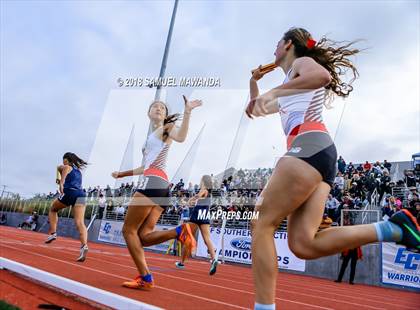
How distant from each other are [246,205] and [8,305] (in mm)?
13044

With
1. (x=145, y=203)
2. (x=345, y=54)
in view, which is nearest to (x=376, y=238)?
(x=345, y=54)

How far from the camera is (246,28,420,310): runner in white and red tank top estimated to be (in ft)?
7.47

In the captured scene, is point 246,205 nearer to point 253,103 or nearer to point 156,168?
point 156,168

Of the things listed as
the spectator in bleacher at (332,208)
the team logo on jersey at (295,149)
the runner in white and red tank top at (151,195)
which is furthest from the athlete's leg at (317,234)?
the spectator in bleacher at (332,208)

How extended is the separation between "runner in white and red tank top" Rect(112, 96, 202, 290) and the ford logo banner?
10167 millimetres

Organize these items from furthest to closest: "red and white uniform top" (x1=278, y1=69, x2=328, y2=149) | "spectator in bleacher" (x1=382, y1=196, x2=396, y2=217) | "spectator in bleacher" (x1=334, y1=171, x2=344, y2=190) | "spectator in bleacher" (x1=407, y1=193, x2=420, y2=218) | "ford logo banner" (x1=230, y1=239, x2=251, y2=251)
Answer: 1. "spectator in bleacher" (x1=334, y1=171, x2=344, y2=190)
2. "ford logo banner" (x1=230, y1=239, x2=251, y2=251)
3. "spectator in bleacher" (x1=382, y1=196, x2=396, y2=217)
4. "spectator in bleacher" (x1=407, y1=193, x2=420, y2=218)
5. "red and white uniform top" (x1=278, y1=69, x2=328, y2=149)

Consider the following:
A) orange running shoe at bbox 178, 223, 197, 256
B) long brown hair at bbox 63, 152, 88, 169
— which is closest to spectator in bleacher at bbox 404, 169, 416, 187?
orange running shoe at bbox 178, 223, 197, 256

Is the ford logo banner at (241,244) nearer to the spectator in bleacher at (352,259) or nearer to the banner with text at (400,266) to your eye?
the spectator in bleacher at (352,259)

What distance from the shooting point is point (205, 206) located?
8.66 metres

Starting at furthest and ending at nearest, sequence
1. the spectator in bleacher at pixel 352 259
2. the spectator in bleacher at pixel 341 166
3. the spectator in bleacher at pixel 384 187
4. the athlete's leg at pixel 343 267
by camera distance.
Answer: the spectator in bleacher at pixel 341 166 → the spectator in bleacher at pixel 384 187 → the athlete's leg at pixel 343 267 → the spectator in bleacher at pixel 352 259

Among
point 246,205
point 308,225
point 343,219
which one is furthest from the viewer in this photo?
point 246,205

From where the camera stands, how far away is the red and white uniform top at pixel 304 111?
8.28ft

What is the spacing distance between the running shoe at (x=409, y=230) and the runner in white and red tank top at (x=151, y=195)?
2.15m

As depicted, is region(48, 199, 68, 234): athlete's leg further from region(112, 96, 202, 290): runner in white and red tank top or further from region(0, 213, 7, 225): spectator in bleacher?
region(0, 213, 7, 225): spectator in bleacher
